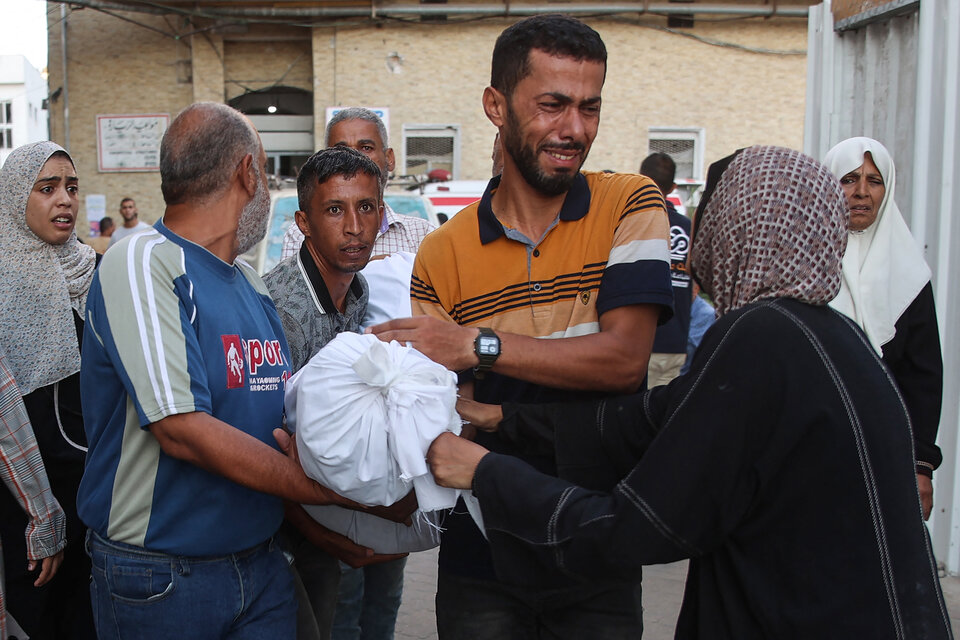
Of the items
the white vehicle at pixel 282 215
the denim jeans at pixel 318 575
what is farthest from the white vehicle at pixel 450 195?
the denim jeans at pixel 318 575

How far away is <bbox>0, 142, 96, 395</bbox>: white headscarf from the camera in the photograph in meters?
3.12

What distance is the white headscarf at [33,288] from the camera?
312cm

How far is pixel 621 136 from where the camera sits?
16.8m

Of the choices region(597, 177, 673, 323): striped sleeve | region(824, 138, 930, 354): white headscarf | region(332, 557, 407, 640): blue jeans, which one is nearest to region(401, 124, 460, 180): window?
region(824, 138, 930, 354): white headscarf

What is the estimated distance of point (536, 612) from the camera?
7.45 ft

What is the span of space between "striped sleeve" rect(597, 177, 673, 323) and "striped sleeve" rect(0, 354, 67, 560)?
1.91 metres

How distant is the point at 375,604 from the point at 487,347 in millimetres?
1976

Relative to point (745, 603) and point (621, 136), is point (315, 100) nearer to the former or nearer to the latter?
point (621, 136)

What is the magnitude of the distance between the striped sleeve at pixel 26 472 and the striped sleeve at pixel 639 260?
6.27ft

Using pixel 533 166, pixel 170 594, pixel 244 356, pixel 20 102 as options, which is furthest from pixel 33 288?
pixel 20 102

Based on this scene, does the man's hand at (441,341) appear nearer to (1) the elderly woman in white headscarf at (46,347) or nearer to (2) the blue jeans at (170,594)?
(2) the blue jeans at (170,594)

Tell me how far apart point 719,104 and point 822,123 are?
40.3 feet

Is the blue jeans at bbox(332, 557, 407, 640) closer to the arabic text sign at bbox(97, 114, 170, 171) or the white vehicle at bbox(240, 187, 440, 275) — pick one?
the white vehicle at bbox(240, 187, 440, 275)

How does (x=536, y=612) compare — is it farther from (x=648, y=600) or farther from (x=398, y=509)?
(x=648, y=600)
